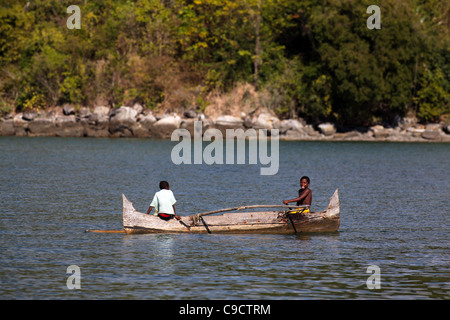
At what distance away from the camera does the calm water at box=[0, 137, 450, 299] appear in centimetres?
1497

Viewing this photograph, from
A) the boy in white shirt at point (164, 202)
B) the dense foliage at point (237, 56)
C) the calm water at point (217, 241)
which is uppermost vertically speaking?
the dense foliage at point (237, 56)

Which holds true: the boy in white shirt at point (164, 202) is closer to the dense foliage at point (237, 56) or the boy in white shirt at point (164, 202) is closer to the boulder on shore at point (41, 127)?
the dense foliage at point (237, 56)

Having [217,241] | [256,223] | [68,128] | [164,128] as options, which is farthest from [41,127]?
[217,241]

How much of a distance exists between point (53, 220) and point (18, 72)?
181ft

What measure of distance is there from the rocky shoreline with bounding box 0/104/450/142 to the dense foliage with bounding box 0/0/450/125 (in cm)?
171

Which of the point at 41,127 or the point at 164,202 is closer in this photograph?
the point at 164,202

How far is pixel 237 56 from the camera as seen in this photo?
Answer: 2953 inches

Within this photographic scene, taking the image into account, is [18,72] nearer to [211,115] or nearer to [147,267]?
[211,115]

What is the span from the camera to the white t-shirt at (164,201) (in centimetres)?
2008

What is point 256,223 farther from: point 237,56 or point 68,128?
point 237,56

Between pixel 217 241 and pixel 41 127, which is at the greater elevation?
pixel 41 127

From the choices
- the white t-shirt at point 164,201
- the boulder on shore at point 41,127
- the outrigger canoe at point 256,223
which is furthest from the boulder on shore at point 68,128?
the white t-shirt at point 164,201

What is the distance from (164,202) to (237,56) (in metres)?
56.2
